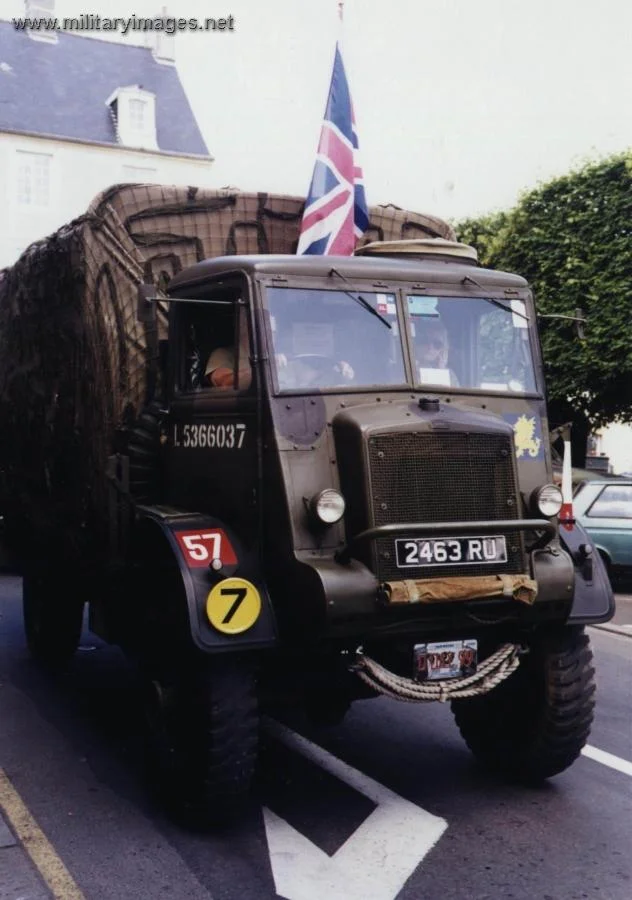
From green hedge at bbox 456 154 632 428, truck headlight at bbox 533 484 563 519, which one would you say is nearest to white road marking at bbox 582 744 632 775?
truck headlight at bbox 533 484 563 519

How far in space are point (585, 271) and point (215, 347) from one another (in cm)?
1626

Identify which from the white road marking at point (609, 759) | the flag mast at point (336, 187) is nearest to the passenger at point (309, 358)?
the flag mast at point (336, 187)

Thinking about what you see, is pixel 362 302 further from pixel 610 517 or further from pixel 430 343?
pixel 610 517

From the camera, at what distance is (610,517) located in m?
14.5

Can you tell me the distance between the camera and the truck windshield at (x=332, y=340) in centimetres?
572

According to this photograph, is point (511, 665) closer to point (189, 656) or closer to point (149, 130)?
point (189, 656)

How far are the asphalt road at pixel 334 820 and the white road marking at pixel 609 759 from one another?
0.01 meters

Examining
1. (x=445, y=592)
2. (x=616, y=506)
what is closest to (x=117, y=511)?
(x=445, y=592)

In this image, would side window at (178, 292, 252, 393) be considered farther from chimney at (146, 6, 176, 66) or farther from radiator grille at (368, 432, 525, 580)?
chimney at (146, 6, 176, 66)

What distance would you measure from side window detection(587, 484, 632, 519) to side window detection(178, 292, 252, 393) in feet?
30.9

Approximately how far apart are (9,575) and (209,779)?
9654mm

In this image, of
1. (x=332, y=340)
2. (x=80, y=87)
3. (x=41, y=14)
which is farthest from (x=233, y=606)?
(x=41, y=14)

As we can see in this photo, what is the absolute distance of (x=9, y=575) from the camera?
14266 millimetres


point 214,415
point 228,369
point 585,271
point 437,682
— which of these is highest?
point 585,271
